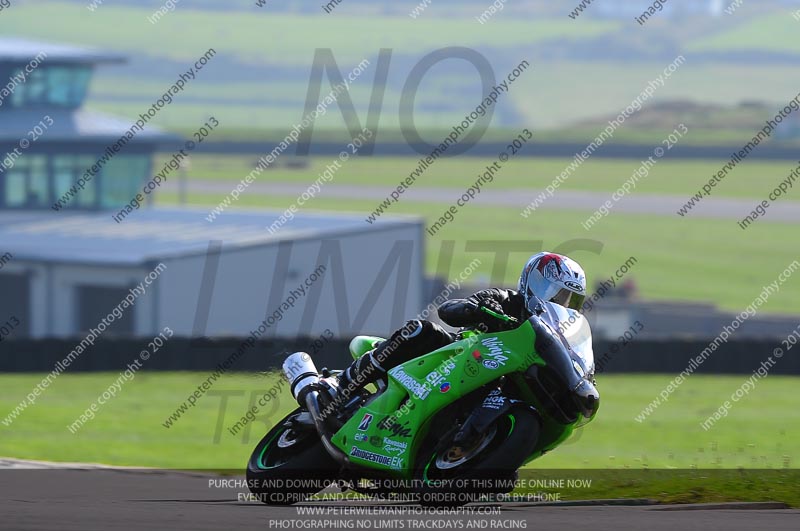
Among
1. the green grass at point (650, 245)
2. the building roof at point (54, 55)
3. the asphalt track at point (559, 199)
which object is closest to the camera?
the building roof at point (54, 55)

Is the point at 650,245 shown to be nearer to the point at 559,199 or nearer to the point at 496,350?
the point at 559,199

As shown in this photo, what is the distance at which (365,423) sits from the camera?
24.9ft

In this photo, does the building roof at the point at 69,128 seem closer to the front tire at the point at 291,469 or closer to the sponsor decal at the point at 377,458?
the front tire at the point at 291,469

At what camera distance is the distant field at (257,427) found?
15859mm

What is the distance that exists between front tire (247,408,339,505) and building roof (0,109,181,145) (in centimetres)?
4108

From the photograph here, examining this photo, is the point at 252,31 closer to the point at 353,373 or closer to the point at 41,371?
the point at 41,371

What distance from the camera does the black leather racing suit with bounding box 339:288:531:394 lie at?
7.39 meters

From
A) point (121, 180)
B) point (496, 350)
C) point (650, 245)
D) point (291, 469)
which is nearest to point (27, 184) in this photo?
point (121, 180)

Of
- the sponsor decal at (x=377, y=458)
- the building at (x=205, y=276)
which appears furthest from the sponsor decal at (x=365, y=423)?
the building at (x=205, y=276)

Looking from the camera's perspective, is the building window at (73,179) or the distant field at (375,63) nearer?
the building window at (73,179)

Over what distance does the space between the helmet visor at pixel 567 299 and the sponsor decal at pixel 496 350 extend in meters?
0.46

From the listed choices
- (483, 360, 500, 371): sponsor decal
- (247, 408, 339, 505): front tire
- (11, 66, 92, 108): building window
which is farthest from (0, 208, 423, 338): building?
(483, 360, 500, 371): sponsor decal

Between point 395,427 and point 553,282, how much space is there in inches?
50.8

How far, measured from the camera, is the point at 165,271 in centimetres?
3741
